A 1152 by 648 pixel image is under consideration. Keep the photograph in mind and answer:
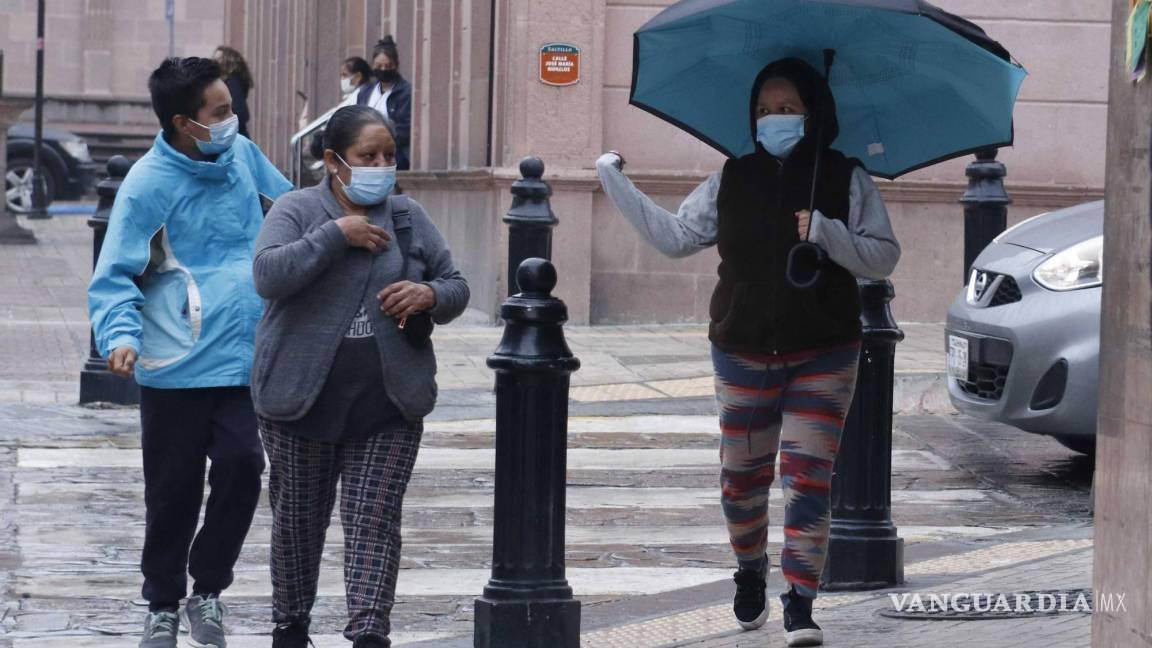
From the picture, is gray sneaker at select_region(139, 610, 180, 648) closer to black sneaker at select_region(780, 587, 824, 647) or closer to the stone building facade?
black sneaker at select_region(780, 587, 824, 647)

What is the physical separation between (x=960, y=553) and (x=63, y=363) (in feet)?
21.8

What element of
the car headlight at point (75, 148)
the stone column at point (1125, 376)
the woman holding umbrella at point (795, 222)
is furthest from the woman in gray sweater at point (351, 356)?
the car headlight at point (75, 148)

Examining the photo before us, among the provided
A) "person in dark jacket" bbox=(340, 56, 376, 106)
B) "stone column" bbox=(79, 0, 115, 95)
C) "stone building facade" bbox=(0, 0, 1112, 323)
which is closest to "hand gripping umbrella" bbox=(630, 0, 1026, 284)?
"stone building facade" bbox=(0, 0, 1112, 323)

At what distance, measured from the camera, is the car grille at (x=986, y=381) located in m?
8.56

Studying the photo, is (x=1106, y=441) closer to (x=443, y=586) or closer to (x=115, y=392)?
(x=443, y=586)

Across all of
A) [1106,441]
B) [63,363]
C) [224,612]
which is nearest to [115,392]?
[63,363]

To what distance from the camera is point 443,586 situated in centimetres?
662

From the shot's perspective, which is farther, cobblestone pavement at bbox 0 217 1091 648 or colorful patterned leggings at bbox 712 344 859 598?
cobblestone pavement at bbox 0 217 1091 648

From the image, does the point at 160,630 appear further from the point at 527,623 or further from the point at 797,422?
the point at 797,422

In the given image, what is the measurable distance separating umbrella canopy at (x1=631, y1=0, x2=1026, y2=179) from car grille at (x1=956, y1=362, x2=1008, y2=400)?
291 cm

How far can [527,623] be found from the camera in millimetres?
5527

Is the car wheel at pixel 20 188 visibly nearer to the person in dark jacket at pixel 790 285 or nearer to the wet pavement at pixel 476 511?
the wet pavement at pixel 476 511

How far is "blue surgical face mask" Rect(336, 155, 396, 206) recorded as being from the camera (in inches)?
199

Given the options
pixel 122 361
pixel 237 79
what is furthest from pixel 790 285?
pixel 237 79
